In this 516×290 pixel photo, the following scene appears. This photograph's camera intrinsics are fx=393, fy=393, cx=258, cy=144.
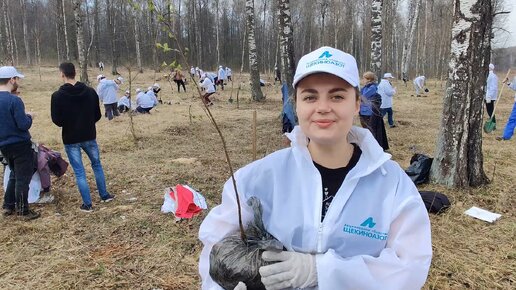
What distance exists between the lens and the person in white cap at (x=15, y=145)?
14.7 ft

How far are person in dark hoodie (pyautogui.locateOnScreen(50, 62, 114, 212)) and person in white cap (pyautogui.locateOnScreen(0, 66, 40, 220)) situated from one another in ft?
1.22

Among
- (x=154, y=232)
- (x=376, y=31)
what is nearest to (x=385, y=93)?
(x=376, y=31)

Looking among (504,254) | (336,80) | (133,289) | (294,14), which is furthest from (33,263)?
(294,14)

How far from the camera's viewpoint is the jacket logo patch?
1.38 m

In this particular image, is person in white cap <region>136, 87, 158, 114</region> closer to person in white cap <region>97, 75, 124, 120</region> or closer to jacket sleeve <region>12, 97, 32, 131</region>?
person in white cap <region>97, 75, 124, 120</region>

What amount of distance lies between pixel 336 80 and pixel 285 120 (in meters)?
6.22

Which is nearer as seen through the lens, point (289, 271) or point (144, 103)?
point (289, 271)

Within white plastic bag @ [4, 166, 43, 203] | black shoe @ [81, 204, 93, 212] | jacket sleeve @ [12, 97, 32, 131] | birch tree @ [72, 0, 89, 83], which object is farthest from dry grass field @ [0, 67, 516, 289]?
birch tree @ [72, 0, 89, 83]

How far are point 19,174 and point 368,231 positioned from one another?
4.72 meters

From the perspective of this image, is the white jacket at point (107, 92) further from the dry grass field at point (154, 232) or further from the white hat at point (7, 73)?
the white hat at point (7, 73)

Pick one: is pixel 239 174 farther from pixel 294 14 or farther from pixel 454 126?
pixel 294 14

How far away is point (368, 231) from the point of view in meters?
1.38

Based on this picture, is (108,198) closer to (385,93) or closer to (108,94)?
(385,93)

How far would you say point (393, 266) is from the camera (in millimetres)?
1301
